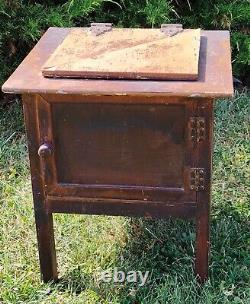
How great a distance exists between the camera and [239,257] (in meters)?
2.81

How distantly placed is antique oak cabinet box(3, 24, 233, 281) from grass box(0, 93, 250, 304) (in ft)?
0.64

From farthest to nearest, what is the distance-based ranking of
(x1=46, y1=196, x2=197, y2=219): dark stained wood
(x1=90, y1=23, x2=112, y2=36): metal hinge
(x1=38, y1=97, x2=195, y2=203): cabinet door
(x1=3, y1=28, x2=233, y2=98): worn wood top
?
(x1=90, y1=23, x2=112, y2=36): metal hinge, (x1=46, y1=196, x2=197, y2=219): dark stained wood, (x1=38, y1=97, x2=195, y2=203): cabinet door, (x1=3, y1=28, x2=233, y2=98): worn wood top

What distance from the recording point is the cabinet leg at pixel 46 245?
2.54m

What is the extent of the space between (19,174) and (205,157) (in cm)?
151

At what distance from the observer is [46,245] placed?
2605 millimetres

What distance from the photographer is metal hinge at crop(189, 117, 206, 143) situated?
224 cm

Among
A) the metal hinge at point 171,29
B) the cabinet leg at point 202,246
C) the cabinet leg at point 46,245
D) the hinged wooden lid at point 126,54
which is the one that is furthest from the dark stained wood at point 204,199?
the cabinet leg at point 46,245

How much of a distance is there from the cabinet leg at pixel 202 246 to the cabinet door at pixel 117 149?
0.42ft

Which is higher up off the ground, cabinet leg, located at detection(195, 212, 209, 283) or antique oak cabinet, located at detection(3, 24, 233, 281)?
antique oak cabinet, located at detection(3, 24, 233, 281)

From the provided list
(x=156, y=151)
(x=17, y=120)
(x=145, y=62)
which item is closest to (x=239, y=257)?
(x=156, y=151)

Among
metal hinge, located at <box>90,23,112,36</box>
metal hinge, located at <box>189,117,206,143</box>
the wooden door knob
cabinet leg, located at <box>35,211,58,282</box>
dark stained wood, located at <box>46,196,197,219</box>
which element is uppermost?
metal hinge, located at <box>90,23,112,36</box>

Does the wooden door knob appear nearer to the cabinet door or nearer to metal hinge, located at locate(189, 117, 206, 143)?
the cabinet door

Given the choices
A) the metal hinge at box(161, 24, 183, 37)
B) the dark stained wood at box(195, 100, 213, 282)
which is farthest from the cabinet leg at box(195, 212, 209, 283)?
the metal hinge at box(161, 24, 183, 37)

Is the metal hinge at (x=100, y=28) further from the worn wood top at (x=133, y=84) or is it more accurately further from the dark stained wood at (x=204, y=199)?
the dark stained wood at (x=204, y=199)
